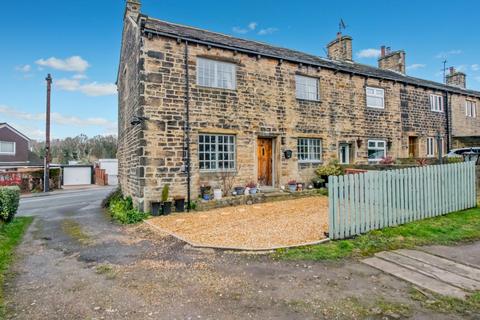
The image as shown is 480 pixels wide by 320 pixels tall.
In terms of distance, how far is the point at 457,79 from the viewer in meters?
27.3

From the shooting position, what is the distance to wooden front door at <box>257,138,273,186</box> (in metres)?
13.6

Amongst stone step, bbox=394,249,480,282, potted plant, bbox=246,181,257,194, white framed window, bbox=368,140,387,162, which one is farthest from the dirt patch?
white framed window, bbox=368,140,387,162

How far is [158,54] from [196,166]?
15.5 feet

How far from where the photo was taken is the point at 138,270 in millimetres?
5223

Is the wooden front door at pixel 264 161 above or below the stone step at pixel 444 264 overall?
above

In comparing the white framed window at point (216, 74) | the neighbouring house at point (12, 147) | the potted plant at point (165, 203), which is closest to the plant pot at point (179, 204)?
the potted plant at point (165, 203)

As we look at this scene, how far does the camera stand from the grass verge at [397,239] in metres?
5.73

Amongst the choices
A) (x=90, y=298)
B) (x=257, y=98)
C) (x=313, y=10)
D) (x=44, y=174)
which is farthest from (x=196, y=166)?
(x=44, y=174)

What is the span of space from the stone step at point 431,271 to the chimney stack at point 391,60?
21.6m

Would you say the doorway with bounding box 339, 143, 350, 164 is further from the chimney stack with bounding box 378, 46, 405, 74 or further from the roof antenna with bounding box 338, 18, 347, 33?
the chimney stack with bounding box 378, 46, 405, 74

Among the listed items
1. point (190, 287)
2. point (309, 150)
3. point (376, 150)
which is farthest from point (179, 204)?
point (376, 150)

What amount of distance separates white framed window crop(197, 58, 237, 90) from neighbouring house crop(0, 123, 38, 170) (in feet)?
116

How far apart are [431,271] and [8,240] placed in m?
9.85

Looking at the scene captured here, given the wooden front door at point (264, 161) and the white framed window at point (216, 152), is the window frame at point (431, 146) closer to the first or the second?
the wooden front door at point (264, 161)
